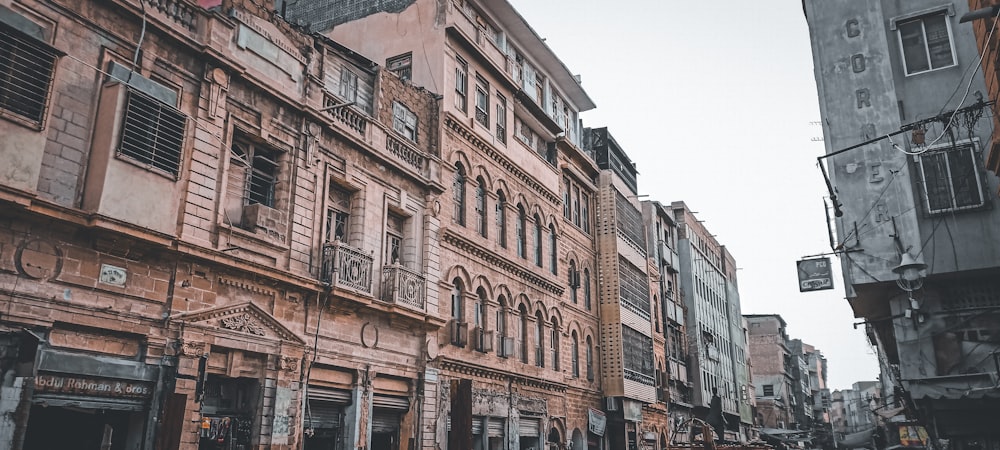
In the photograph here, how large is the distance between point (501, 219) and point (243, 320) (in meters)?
13.2

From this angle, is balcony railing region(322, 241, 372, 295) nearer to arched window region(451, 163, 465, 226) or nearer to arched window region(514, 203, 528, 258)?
arched window region(451, 163, 465, 226)

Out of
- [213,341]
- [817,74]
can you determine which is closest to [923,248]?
[817,74]

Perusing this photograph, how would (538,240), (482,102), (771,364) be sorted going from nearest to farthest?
(482,102)
(538,240)
(771,364)

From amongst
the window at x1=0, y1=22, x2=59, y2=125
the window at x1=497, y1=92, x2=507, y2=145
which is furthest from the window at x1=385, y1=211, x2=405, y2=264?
the window at x1=0, y1=22, x2=59, y2=125

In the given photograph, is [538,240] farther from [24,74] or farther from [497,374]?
[24,74]

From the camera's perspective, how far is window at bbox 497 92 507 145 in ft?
88.6

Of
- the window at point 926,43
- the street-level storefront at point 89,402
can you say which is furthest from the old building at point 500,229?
the window at point 926,43

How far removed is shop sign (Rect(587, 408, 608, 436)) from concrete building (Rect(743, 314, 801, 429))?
53681mm

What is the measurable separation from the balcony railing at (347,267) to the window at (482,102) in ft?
29.7

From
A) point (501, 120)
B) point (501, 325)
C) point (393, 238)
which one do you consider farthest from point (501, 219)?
point (393, 238)

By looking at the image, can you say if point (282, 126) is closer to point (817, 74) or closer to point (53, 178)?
point (53, 178)

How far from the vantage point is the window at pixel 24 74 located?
11156 millimetres

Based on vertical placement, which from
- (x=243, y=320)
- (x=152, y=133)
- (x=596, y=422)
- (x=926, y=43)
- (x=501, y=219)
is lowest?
(x=596, y=422)

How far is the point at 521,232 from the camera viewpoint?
28094 mm
